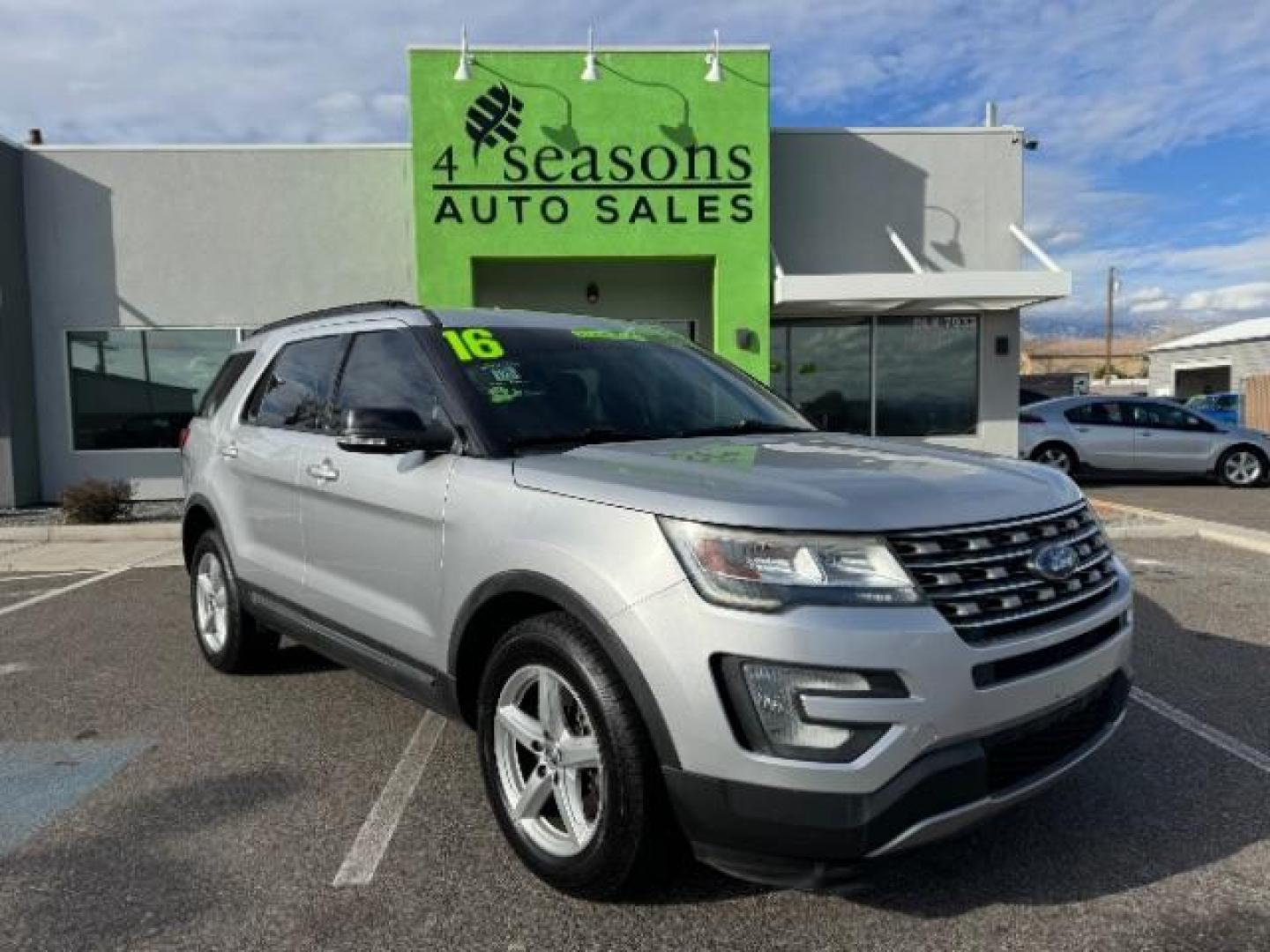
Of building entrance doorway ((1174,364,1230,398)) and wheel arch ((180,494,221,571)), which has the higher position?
building entrance doorway ((1174,364,1230,398))

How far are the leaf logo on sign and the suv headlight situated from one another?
36.6 ft

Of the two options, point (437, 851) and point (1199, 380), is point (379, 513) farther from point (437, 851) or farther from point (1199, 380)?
point (1199, 380)

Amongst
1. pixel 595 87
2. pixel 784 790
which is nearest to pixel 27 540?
pixel 595 87

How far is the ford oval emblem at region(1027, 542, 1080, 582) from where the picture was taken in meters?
2.69

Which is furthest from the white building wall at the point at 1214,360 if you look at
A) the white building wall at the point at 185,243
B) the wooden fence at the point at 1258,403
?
the white building wall at the point at 185,243

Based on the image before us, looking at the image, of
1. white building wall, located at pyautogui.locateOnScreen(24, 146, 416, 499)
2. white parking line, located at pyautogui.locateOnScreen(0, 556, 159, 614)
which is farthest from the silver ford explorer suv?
white building wall, located at pyautogui.locateOnScreen(24, 146, 416, 499)

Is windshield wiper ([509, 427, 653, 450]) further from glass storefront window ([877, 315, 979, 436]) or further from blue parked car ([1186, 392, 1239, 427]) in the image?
blue parked car ([1186, 392, 1239, 427])

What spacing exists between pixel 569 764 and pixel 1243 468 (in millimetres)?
15809

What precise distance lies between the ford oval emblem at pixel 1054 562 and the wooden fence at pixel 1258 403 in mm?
33469

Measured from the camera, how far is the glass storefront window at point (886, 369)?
1445 centimetres

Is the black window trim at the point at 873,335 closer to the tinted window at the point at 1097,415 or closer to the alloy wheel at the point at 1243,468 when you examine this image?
the tinted window at the point at 1097,415

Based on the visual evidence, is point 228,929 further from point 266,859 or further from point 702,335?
point 702,335

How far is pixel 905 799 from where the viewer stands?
7.80ft

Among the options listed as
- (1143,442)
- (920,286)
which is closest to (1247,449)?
(1143,442)
